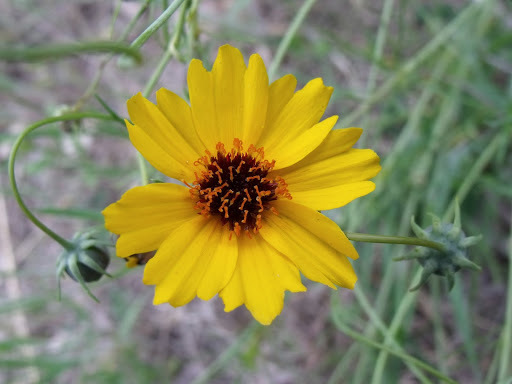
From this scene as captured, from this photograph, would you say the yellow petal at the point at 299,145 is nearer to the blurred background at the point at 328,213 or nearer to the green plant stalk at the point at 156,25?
the green plant stalk at the point at 156,25

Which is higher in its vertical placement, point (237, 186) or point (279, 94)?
point (279, 94)

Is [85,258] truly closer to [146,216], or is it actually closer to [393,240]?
[146,216]

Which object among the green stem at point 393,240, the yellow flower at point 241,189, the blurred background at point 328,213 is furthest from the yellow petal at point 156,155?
the blurred background at point 328,213

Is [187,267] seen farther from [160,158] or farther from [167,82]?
[167,82]

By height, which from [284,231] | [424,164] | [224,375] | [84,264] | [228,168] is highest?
[424,164]

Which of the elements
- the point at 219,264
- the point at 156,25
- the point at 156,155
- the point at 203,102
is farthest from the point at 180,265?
the point at 156,25

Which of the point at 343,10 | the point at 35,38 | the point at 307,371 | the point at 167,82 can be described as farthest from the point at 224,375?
the point at 35,38
